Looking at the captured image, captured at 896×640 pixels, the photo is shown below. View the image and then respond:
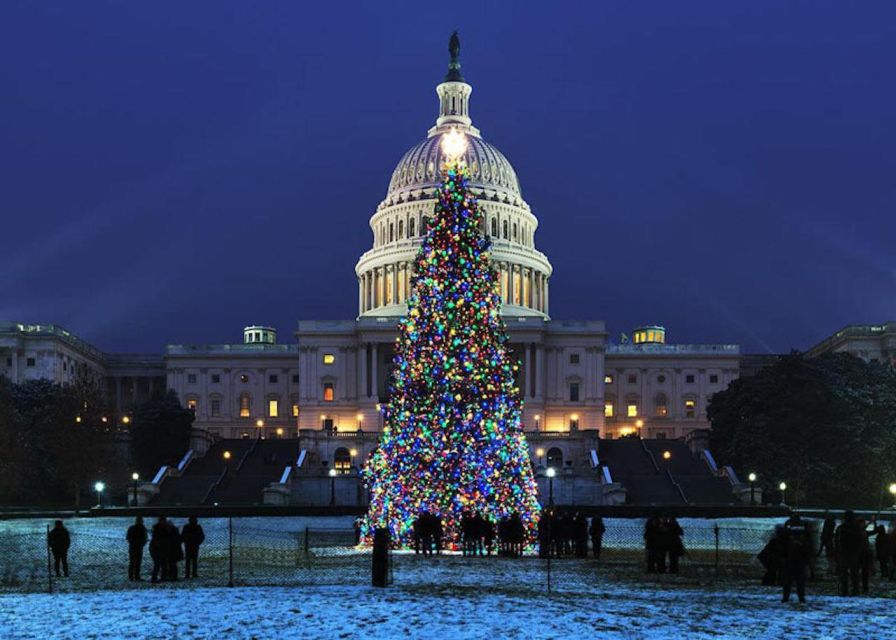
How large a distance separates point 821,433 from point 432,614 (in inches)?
2377

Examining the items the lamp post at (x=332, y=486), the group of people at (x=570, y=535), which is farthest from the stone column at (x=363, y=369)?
the group of people at (x=570, y=535)

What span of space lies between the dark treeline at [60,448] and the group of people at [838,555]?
5286 centimetres

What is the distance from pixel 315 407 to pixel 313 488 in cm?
3819

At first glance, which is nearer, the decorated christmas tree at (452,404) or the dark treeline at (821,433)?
the decorated christmas tree at (452,404)

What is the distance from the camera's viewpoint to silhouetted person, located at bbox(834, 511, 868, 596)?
24.5 meters

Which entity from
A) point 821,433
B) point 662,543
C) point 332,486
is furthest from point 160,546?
point 821,433

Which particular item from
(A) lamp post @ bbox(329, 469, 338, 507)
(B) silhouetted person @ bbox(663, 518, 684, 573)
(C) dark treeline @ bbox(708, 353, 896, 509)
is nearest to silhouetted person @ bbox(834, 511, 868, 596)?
(B) silhouetted person @ bbox(663, 518, 684, 573)

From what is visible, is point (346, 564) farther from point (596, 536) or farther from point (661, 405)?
point (661, 405)

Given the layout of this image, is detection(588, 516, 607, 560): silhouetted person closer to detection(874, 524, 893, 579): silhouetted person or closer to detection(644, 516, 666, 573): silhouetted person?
detection(644, 516, 666, 573): silhouetted person

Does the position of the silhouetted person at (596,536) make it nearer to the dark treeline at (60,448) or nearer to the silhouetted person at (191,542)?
the silhouetted person at (191,542)

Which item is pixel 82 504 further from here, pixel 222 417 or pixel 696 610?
pixel 696 610

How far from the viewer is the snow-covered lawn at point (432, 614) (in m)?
19.0

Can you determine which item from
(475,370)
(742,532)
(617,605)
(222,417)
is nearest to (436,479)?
(475,370)

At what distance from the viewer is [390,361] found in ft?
391
